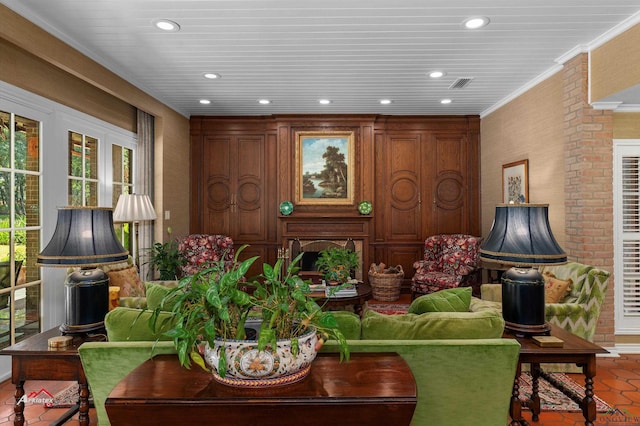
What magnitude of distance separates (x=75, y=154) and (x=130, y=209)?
2.46 feet

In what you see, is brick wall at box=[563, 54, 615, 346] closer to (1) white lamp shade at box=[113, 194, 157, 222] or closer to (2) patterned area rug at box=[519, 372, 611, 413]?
(2) patterned area rug at box=[519, 372, 611, 413]

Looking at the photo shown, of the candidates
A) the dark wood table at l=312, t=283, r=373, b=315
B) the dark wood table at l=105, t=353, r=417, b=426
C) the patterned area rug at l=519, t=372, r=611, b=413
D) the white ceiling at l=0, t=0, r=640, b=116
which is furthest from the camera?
the dark wood table at l=312, t=283, r=373, b=315

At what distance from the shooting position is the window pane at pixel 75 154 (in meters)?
3.70

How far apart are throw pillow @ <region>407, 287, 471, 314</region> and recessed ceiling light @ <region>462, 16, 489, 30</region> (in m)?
2.12

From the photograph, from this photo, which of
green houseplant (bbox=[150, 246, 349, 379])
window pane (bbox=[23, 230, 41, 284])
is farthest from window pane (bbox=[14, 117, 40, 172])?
green houseplant (bbox=[150, 246, 349, 379])

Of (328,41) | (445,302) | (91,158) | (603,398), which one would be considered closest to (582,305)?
(603,398)

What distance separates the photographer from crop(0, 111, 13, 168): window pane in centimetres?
295

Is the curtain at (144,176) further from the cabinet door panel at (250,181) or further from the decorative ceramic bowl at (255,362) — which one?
the decorative ceramic bowl at (255,362)

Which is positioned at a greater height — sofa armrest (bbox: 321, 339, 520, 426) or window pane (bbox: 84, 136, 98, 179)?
window pane (bbox: 84, 136, 98, 179)

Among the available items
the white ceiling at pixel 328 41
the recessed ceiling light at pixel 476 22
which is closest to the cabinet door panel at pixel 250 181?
the white ceiling at pixel 328 41

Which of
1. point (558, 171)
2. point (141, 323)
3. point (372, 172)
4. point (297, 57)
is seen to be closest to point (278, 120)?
point (372, 172)

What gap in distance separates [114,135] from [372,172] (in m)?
3.58

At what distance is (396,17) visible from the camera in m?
2.85

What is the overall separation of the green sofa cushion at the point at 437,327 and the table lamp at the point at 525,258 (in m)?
0.37
